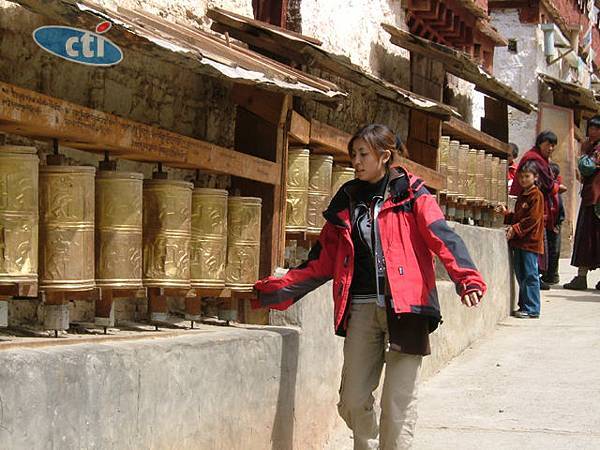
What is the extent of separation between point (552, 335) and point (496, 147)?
12.4 ft

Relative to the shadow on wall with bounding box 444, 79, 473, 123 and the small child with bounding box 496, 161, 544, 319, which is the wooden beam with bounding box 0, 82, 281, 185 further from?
the shadow on wall with bounding box 444, 79, 473, 123

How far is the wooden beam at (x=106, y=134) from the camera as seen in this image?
411 cm

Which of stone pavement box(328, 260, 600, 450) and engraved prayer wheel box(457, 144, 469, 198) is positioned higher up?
engraved prayer wheel box(457, 144, 469, 198)

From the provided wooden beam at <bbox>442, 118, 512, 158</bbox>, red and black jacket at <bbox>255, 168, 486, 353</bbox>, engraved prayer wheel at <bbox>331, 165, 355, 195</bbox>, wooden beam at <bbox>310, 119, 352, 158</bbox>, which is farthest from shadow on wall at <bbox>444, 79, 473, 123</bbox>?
red and black jacket at <bbox>255, 168, 486, 353</bbox>

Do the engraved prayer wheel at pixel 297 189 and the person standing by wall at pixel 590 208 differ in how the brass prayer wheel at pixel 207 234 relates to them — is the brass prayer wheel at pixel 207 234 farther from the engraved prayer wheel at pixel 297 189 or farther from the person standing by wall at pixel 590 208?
the person standing by wall at pixel 590 208

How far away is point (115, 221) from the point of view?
16.0ft

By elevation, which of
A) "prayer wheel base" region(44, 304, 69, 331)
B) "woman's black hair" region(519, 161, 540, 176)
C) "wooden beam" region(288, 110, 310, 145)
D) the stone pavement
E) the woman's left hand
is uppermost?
"woman's black hair" region(519, 161, 540, 176)

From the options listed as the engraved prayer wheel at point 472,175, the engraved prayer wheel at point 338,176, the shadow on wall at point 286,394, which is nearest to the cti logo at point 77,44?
the shadow on wall at point 286,394

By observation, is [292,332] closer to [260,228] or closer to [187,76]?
[260,228]

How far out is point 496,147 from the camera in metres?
13.1

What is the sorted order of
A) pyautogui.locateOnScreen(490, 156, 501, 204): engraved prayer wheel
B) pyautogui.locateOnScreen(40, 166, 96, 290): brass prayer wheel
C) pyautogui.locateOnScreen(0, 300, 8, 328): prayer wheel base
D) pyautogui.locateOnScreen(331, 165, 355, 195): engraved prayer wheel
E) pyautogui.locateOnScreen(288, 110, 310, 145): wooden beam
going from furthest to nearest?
pyautogui.locateOnScreen(490, 156, 501, 204): engraved prayer wheel → pyautogui.locateOnScreen(331, 165, 355, 195): engraved prayer wheel → pyautogui.locateOnScreen(288, 110, 310, 145): wooden beam → pyautogui.locateOnScreen(40, 166, 96, 290): brass prayer wheel → pyautogui.locateOnScreen(0, 300, 8, 328): prayer wheel base

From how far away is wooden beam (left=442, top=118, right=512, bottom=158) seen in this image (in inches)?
450

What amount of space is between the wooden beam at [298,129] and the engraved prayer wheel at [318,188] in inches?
14.9

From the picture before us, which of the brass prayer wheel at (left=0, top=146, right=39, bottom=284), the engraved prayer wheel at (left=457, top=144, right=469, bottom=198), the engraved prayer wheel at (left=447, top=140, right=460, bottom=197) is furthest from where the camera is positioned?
the engraved prayer wheel at (left=457, top=144, right=469, bottom=198)
